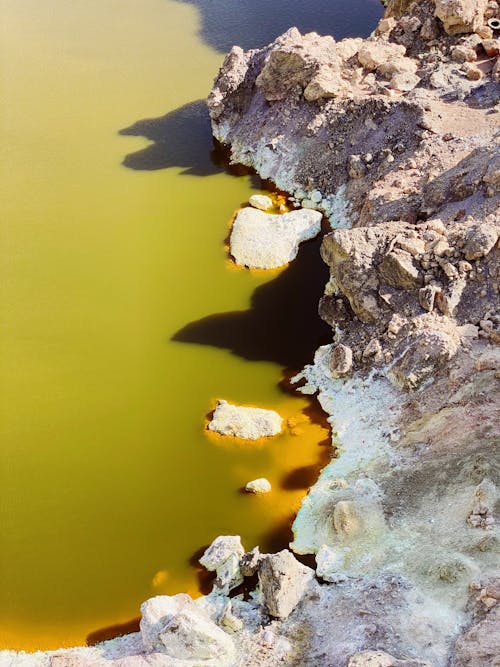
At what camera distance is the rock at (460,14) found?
2566 centimetres

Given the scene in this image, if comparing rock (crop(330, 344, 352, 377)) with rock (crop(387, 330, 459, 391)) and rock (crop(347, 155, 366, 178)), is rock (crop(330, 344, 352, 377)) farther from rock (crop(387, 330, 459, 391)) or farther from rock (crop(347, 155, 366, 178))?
rock (crop(347, 155, 366, 178))

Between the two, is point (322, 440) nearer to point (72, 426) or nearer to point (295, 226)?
point (72, 426)

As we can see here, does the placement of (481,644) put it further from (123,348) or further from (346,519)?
(123,348)

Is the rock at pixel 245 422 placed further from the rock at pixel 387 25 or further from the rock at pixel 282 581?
the rock at pixel 387 25

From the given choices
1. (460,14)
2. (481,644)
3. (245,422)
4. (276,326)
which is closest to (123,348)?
→ (276,326)

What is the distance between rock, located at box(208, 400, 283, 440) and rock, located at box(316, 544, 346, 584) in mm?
3683

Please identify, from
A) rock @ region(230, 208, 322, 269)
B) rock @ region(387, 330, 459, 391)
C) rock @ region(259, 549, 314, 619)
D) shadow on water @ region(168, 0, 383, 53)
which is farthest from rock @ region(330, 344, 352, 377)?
shadow on water @ region(168, 0, 383, 53)

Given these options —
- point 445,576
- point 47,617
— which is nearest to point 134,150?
point 47,617

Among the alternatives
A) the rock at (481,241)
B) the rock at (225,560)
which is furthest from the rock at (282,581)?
the rock at (481,241)

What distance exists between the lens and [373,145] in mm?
23828

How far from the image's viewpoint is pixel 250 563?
562 inches

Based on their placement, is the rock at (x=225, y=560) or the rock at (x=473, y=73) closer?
the rock at (x=225, y=560)

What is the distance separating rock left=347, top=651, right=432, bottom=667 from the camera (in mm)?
11062

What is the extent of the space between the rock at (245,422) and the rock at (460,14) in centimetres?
1666
